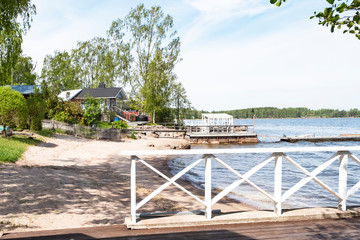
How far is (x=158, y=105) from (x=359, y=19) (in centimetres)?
4084

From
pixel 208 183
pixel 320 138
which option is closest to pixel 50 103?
pixel 208 183

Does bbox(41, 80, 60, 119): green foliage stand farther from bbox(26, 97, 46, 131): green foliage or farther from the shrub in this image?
bbox(26, 97, 46, 131): green foliage

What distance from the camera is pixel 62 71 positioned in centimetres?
6550

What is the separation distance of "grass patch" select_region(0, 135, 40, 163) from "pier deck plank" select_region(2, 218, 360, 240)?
10.1m

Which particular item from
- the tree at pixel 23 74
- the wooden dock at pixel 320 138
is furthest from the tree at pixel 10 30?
the tree at pixel 23 74

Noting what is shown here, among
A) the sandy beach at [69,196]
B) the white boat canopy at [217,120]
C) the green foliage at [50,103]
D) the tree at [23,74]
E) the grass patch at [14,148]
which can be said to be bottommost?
the sandy beach at [69,196]

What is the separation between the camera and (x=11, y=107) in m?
19.0

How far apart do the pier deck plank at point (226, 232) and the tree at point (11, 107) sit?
16479 mm

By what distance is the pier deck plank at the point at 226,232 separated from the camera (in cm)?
450

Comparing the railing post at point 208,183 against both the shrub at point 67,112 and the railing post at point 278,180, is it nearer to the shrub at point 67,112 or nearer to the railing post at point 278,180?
the railing post at point 278,180

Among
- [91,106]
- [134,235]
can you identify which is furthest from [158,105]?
[134,235]

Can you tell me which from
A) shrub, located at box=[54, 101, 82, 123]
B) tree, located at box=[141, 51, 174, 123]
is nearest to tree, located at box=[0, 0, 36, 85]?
shrub, located at box=[54, 101, 82, 123]

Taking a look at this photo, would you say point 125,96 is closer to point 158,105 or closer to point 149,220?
point 158,105

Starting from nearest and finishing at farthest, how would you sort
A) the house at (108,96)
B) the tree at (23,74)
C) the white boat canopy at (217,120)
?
the white boat canopy at (217,120) < the house at (108,96) < the tree at (23,74)
